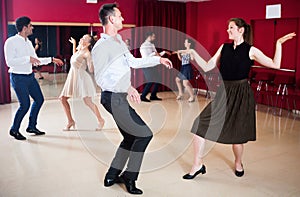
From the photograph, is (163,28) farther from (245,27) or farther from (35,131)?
(245,27)

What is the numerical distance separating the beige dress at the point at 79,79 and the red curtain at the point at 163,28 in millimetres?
3613

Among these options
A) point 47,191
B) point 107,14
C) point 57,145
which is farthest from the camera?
point 57,145

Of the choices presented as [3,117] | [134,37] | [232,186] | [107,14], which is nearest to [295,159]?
[232,186]

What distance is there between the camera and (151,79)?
8.07 m

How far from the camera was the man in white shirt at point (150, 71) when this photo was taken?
7332mm

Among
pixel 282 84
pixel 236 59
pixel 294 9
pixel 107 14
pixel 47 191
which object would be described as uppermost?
pixel 294 9

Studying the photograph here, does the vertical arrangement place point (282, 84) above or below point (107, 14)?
below

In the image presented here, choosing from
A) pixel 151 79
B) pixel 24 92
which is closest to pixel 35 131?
pixel 24 92

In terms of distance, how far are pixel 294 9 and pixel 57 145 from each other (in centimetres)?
494

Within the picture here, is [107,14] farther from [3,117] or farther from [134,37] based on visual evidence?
[134,37]

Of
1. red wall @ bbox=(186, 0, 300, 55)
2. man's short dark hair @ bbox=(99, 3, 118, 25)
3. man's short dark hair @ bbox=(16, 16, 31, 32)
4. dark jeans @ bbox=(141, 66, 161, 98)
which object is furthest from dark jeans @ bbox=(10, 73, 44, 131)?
red wall @ bbox=(186, 0, 300, 55)

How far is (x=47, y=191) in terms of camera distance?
315 centimetres

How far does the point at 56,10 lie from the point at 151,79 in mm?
2535

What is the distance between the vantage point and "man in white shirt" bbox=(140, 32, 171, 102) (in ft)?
24.1
